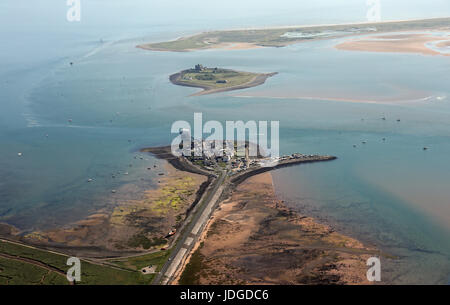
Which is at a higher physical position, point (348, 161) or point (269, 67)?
point (269, 67)

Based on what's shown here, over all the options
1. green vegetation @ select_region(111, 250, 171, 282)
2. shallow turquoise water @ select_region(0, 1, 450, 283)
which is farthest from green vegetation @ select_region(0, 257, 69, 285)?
shallow turquoise water @ select_region(0, 1, 450, 283)

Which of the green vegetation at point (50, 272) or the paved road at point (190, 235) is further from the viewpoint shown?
the paved road at point (190, 235)

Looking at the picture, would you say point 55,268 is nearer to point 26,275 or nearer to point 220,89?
point 26,275

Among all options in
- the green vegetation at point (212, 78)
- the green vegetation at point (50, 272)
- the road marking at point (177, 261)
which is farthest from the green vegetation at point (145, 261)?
the green vegetation at point (212, 78)

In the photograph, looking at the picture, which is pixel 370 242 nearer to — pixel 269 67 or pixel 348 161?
pixel 348 161

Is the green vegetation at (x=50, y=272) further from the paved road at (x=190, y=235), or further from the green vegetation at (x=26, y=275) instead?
the paved road at (x=190, y=235)
